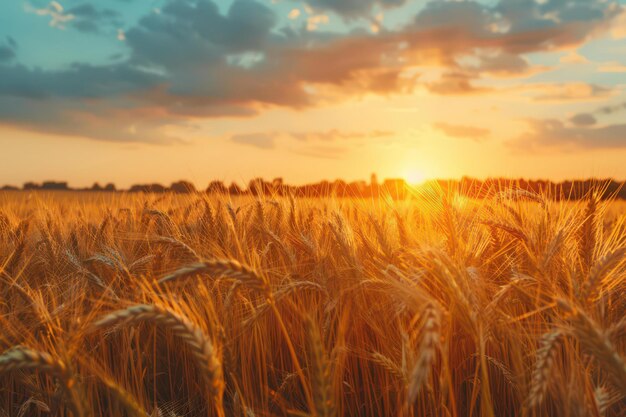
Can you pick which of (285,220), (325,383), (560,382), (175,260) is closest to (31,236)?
(175,260)

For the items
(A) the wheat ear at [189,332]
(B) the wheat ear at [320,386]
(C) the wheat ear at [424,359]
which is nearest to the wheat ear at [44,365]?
(A) the wheat ear at [189,332]

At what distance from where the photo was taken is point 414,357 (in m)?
1.57

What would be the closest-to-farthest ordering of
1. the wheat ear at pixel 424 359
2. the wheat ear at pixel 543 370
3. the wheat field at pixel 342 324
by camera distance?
the wheat ear at pixel 424 359 < the wheat ear at pixel 543 370 < the wheat field at pixel 342 324

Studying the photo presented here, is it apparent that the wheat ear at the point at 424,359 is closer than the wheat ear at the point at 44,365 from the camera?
Yes

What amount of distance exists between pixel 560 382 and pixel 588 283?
0.37 meters

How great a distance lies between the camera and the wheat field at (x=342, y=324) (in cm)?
133

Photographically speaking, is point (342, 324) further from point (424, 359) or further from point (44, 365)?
point (44, 365)

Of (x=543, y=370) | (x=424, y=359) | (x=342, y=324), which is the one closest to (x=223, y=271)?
(x=342, y=324)

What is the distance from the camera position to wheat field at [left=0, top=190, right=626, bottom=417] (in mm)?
1327

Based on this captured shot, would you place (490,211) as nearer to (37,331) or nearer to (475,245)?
(475,245)

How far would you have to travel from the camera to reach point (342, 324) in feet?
4.88

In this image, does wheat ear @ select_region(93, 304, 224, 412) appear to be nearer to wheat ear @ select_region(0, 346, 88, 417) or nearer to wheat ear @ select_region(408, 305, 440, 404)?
wheat ear @ select_region(0, 346, 88, 417)

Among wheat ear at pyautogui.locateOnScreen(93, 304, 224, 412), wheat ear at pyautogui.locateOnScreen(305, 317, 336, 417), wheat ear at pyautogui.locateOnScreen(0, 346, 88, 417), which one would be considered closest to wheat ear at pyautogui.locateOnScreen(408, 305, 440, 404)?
wheat ear at pyautogui.locateOnScreen(305, 317, 336, 417)

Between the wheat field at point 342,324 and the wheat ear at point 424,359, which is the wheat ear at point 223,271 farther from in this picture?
the wheat ear at point 424,359
